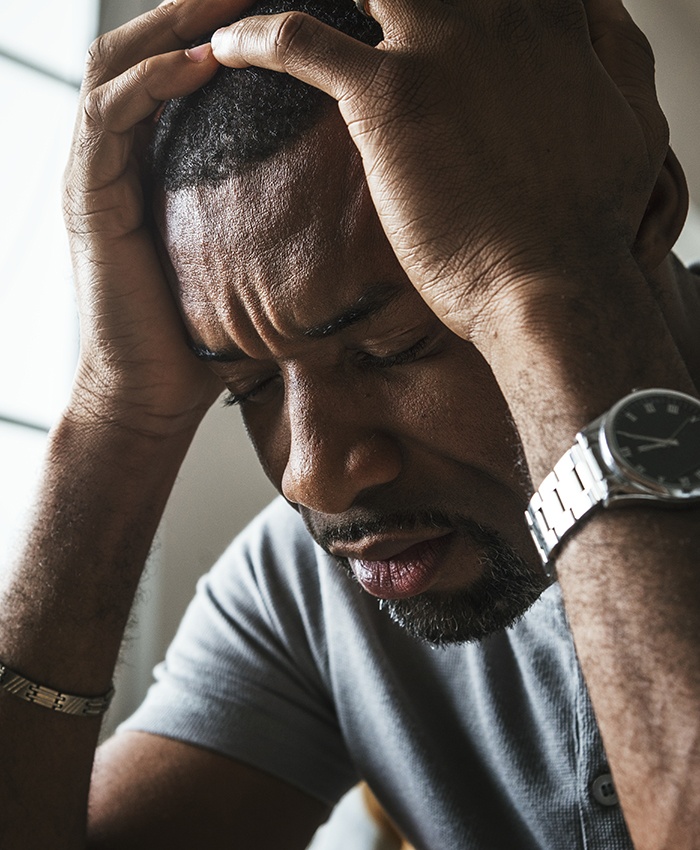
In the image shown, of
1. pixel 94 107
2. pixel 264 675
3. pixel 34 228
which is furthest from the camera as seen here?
pixel 34 228

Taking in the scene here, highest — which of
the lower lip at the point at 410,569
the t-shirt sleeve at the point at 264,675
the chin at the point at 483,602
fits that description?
the lower lip at the point at 410,569

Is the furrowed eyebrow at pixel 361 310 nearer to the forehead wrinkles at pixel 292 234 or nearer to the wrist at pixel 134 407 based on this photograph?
the forehead wrinkles at pixel 292 234

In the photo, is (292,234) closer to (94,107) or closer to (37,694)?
(94,107)

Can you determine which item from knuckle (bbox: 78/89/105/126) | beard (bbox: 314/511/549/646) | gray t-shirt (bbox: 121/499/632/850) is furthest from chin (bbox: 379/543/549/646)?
knuckle (bbox: 78/89/105/126)

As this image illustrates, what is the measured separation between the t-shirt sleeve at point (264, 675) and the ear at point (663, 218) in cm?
69

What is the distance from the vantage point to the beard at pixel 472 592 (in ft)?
3.21

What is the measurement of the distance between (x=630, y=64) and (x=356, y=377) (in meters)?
0.40

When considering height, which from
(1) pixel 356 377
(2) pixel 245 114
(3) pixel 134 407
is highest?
(2) pixel 245 114

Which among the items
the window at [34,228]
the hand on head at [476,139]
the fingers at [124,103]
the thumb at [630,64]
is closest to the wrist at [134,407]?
the fingers at [124,103]

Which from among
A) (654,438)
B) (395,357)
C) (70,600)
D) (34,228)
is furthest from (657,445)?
(34,228)

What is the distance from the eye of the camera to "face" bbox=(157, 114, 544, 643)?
89 centimetres

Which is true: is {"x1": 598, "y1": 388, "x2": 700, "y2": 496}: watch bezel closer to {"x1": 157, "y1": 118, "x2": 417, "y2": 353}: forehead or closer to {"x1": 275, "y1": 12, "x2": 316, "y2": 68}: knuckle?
{"x1": 157, "y1": 118, "x2": 417, "y2": 353}: forehead

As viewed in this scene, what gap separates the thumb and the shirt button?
2.13 ft

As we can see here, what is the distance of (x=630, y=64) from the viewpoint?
0.94m
